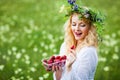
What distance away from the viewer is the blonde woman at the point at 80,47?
6453 mm

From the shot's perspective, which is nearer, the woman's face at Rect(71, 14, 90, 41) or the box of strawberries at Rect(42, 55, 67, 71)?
the box of strawberries at Rect(42, 55, 67, 71)

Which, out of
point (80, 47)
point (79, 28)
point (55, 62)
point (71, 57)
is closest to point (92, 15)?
point (79, 28)

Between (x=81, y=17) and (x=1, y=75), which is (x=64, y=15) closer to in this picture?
(x=81, y=17)

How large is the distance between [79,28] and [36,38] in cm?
389

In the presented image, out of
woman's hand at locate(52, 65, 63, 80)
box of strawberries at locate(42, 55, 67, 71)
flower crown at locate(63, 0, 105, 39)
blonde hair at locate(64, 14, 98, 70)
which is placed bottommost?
woman's hand at locate(52, 65, 63, 80)

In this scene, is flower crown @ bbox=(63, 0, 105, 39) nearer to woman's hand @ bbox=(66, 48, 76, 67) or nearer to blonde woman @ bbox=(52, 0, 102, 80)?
blonde woman @ bbox=(52, 0, 102, 80)

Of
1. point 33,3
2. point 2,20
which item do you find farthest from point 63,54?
point 33,3

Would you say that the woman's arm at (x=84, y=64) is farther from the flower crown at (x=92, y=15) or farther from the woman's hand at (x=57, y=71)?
the flower crown at (x=92, y=15)

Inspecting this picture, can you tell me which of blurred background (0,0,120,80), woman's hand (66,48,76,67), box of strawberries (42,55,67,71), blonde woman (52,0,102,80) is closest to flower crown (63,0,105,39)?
blonde woman (52,0,102,80)

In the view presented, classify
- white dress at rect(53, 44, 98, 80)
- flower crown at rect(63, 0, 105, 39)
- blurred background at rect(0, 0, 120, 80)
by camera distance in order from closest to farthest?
1. white dress at rect(53, 44, 98, 80)
2. flower crown at rect(63, 0, 105, 39)
3. blurred background at rect(0, 0, 120, 80)

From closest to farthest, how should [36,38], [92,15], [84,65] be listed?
[84,65] < [92,15] < [36,38]

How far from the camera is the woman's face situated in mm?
6609

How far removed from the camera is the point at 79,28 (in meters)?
6.63

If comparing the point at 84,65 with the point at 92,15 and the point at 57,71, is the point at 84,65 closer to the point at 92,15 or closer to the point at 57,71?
the point at 57,71
